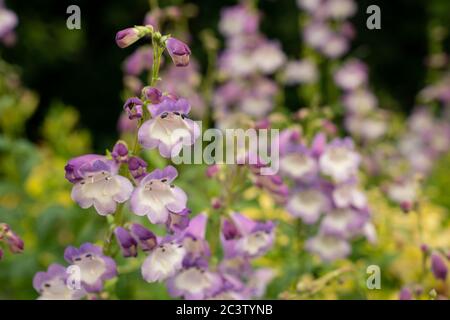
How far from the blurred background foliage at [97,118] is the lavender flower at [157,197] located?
1.74 feet

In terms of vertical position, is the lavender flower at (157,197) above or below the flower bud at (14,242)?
above

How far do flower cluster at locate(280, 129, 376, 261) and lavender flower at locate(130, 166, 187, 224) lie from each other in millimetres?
683

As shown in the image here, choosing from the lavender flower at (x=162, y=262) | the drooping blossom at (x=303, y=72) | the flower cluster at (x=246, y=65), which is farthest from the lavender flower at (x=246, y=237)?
the drooping blossom at (x=303, y=72)

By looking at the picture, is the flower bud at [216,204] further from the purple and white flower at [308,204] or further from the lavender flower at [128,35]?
the lavender flower at [128,35]

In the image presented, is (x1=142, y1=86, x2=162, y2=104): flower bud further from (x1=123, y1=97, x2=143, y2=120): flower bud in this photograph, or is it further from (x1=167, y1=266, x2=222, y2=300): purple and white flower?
(x1=167, y1=266, x2=222, y2=300): purple and white flower

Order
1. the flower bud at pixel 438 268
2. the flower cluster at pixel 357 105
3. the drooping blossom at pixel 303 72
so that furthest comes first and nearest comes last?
the flower cluster at pixel 357 105, the drooping blossom at pixel 303 72, the flower bud at pixel 438 268

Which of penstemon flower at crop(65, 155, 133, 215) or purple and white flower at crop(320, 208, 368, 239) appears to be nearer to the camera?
penstemon flower at crop(65, 155, 133, 215)

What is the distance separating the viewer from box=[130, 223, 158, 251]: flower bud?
171 cm

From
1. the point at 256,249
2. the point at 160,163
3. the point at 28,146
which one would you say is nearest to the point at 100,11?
the point at 28,146

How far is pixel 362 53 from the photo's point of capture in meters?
5.38

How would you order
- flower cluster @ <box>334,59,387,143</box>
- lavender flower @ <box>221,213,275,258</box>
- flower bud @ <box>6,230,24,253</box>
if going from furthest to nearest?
flower cluster @ <box>334,59,387,143</box>, lavender flower @ <box>221,213,275,258</box>, flower bud @ <box>6,230,24,253</box>

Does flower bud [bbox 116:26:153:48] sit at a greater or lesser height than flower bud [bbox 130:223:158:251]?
greater

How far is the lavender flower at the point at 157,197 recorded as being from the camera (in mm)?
1652

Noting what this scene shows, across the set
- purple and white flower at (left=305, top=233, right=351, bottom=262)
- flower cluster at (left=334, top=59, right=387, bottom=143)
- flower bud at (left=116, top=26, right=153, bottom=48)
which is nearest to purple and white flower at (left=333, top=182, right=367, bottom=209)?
purple and white flower at (left=305, top=233, right=351, bottom=262)
